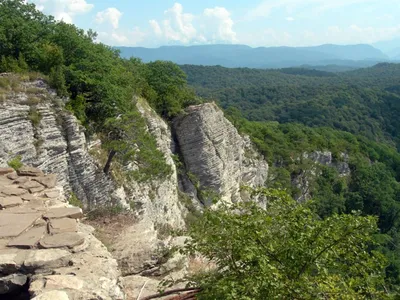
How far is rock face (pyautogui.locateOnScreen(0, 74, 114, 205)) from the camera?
1205 centimetres

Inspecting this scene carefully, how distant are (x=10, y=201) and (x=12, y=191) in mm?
499

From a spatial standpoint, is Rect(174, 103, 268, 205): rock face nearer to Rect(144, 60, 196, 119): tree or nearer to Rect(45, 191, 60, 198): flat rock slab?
Rect(144, 60, 196, 119): tree

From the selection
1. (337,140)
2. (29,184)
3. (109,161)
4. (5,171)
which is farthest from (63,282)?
(337,140)

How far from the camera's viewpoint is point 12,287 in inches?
205

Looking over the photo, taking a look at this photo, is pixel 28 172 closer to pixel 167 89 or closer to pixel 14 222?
pixel 14 222

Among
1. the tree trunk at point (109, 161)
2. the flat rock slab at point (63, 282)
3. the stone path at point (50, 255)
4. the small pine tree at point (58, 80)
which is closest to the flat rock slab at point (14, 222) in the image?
the stone path at point (50, 255)

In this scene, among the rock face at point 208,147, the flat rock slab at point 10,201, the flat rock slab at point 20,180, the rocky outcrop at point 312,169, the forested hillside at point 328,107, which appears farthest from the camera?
the forested hillside at point 328,107

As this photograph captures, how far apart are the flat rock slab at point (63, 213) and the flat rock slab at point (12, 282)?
1562mm

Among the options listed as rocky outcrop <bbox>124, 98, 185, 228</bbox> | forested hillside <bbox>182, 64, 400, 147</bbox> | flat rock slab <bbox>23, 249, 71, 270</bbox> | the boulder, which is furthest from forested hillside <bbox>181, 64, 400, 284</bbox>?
rocky outcrop <bbox>124, 98, 185, 228</bbox>

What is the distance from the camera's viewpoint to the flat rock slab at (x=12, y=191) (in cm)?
759

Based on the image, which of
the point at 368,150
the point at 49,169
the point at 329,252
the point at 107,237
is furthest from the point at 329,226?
the point at 368,150

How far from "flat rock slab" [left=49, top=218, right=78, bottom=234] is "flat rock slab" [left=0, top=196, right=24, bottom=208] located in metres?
1.19

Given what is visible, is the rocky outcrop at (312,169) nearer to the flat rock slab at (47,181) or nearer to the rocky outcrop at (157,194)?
the rocky outcrop at (157,194)

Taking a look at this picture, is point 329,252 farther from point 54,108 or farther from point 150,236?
point 54,108
